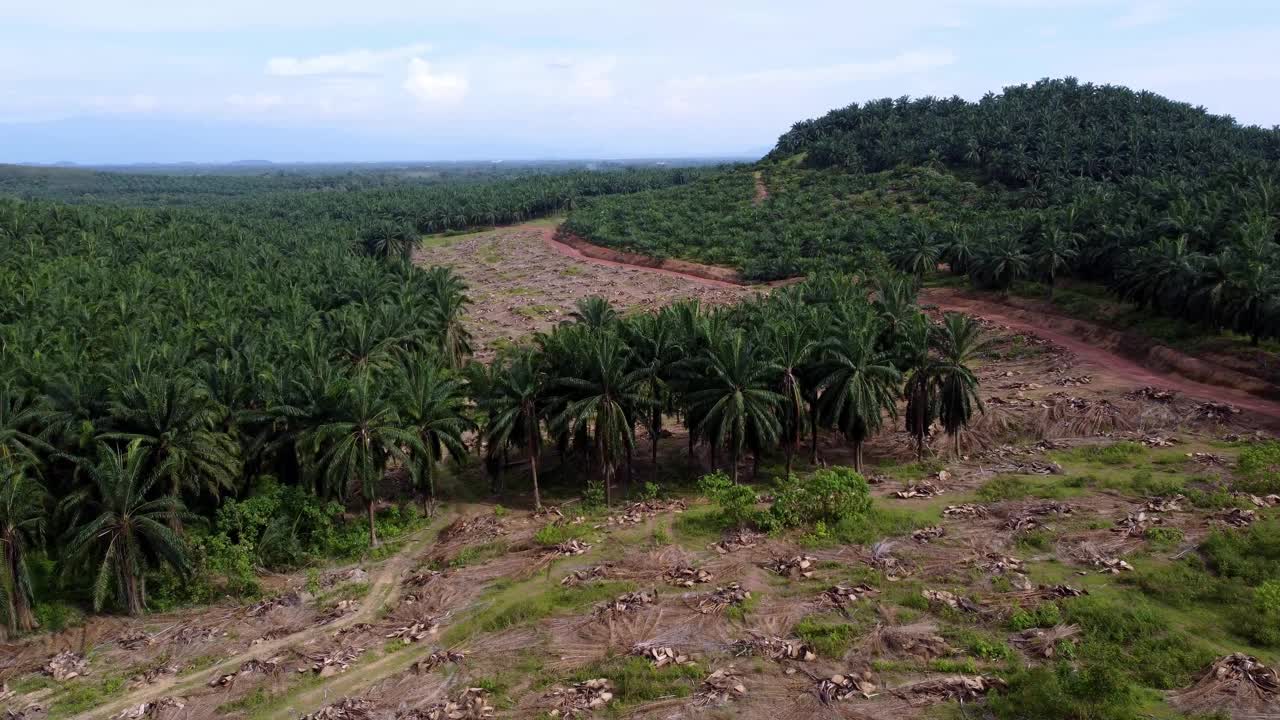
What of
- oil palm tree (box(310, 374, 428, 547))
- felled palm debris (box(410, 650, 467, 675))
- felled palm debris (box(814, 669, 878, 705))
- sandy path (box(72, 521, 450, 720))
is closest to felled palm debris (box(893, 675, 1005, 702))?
felled palm debris (box(814, 669, 878, 705))

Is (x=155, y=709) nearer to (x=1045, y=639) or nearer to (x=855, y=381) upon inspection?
(x=1045, y=639)

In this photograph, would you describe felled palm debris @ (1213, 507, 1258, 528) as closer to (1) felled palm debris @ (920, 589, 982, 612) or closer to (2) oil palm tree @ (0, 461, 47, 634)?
(1) felled palm debris @ (920, 589, 982, 612)

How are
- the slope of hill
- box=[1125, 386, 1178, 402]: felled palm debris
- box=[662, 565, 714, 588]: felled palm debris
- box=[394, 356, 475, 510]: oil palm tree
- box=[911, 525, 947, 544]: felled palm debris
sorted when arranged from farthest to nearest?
the slope of hill < box=[1125, 386, 1178, 402]: felled palm debris < box=[394, 356, 475, 510]: oil palm tree < box=[911, 525, 947, 544]: felled palm debris < box=[662, 565, 714, 588]: felled palm debris

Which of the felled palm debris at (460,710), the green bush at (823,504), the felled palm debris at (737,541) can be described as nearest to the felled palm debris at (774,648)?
the felled palm debris at (737,541)

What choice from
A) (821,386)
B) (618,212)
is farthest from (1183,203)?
(618,212)

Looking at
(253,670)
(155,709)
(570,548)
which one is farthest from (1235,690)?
(155,709)

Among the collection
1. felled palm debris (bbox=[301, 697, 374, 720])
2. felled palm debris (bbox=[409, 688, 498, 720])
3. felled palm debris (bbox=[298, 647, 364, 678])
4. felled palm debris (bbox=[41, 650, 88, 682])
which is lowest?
felled palm debris (bbox=[41, 650, 88, 682])

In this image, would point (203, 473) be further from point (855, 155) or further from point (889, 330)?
point (855, 155)
